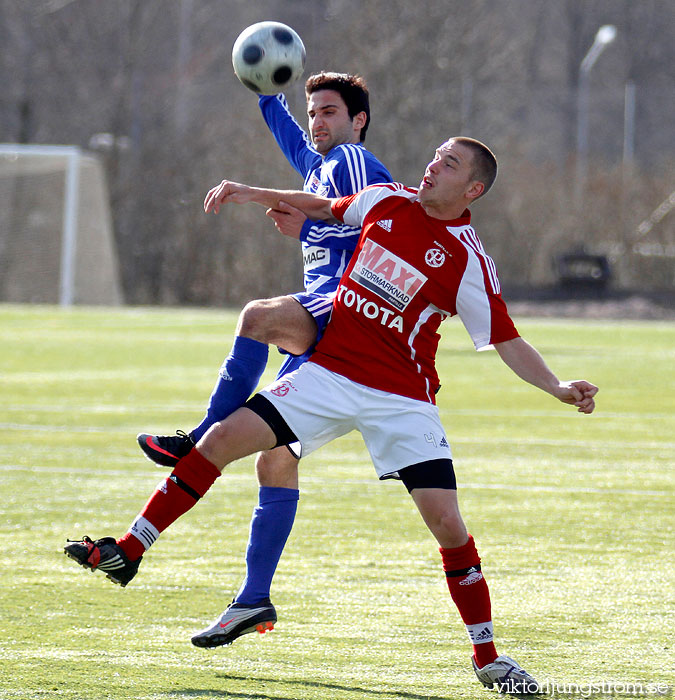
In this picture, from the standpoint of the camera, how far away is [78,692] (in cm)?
428

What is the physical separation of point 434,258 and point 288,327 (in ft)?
2.13

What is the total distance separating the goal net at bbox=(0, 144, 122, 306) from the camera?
3177 centimetres

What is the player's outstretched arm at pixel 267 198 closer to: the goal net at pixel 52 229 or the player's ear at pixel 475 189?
the player's ear at pixel 475 189

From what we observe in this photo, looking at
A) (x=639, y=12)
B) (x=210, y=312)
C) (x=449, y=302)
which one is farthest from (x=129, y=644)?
(x=639, y=12)

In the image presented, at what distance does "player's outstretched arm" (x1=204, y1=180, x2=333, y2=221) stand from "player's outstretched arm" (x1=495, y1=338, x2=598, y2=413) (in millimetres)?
939

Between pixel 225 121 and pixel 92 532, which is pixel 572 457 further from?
pixel 225 121

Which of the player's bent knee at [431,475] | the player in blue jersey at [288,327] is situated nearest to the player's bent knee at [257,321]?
the player in blue jersey at [288,327]

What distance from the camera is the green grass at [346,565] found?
15.2 feet

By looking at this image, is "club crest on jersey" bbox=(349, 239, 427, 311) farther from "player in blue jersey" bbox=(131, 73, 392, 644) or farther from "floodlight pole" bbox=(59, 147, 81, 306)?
"floodlight pole" bbox=(59, 147, 81, 306)

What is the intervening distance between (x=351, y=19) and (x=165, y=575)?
3567 cm

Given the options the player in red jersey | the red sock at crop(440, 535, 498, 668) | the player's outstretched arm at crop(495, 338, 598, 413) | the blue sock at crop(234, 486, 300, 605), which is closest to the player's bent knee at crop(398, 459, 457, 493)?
the player in red jersey

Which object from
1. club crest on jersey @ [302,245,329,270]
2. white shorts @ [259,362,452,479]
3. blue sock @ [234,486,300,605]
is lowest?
blue sock @ [234,486,300,605]

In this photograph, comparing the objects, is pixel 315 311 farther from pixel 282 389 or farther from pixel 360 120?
pixel 360 120

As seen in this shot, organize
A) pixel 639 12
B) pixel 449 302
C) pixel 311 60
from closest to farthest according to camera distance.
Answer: pixel 449 302 → pixel 311 60 → pixel 639 12
